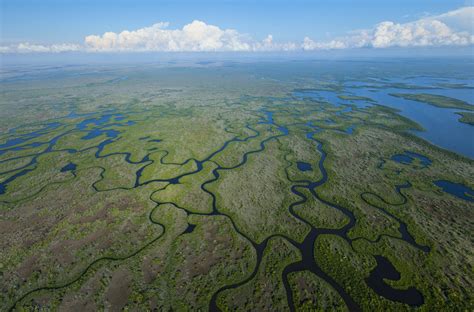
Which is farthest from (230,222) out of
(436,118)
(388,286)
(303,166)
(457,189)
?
(436,118)

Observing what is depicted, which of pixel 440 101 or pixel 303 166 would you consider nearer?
pixel 303 166

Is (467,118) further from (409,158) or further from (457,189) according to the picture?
(457,189)

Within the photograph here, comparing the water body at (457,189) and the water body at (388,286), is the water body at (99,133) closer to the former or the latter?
the water body at (388,286)

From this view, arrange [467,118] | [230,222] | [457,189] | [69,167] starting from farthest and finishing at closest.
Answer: [467,118] < [69,167] < [457,189] < [230,222]

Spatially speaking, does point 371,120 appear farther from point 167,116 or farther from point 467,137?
point 167,116

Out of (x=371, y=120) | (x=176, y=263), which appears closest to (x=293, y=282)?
(x=176, y=263)

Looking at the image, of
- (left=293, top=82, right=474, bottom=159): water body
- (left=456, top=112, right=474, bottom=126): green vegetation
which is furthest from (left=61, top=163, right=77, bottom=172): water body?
(left=456, top=112, right=474, bottom=126): green vegetation

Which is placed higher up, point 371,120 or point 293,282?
point 371,120
